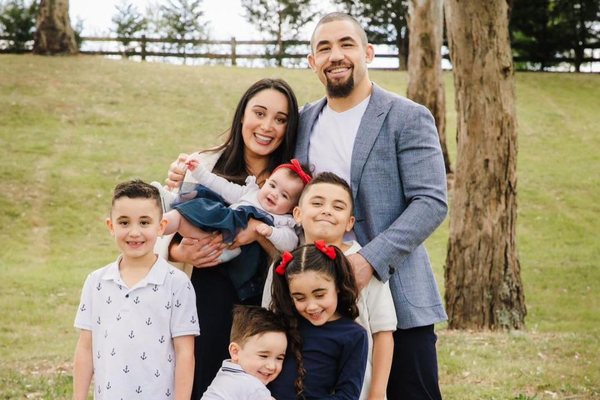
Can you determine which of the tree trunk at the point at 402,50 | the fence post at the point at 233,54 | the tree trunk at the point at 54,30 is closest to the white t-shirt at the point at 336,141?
the tree trunk at the point at 54,30

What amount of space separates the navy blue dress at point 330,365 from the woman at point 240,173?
53 centimetres

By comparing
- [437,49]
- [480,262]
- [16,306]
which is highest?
[437,49]

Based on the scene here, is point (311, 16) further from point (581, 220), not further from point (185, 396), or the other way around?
point (185, 396)

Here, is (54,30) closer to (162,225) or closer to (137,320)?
(162,225)

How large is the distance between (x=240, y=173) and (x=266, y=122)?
0.30m

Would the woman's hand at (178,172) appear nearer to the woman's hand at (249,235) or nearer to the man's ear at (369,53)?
the woman's hand at (249,235)

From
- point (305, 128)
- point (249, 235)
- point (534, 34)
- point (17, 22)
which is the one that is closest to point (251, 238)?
point (249, 235)

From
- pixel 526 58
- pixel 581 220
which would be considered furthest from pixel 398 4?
pixel 581 220

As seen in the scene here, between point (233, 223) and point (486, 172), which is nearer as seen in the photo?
point (233, 223)

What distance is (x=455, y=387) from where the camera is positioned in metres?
6.23

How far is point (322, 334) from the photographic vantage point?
3176 millimetres

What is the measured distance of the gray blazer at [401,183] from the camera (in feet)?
11.2

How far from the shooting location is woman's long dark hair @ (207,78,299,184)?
148 inches

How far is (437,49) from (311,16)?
41.0ft
